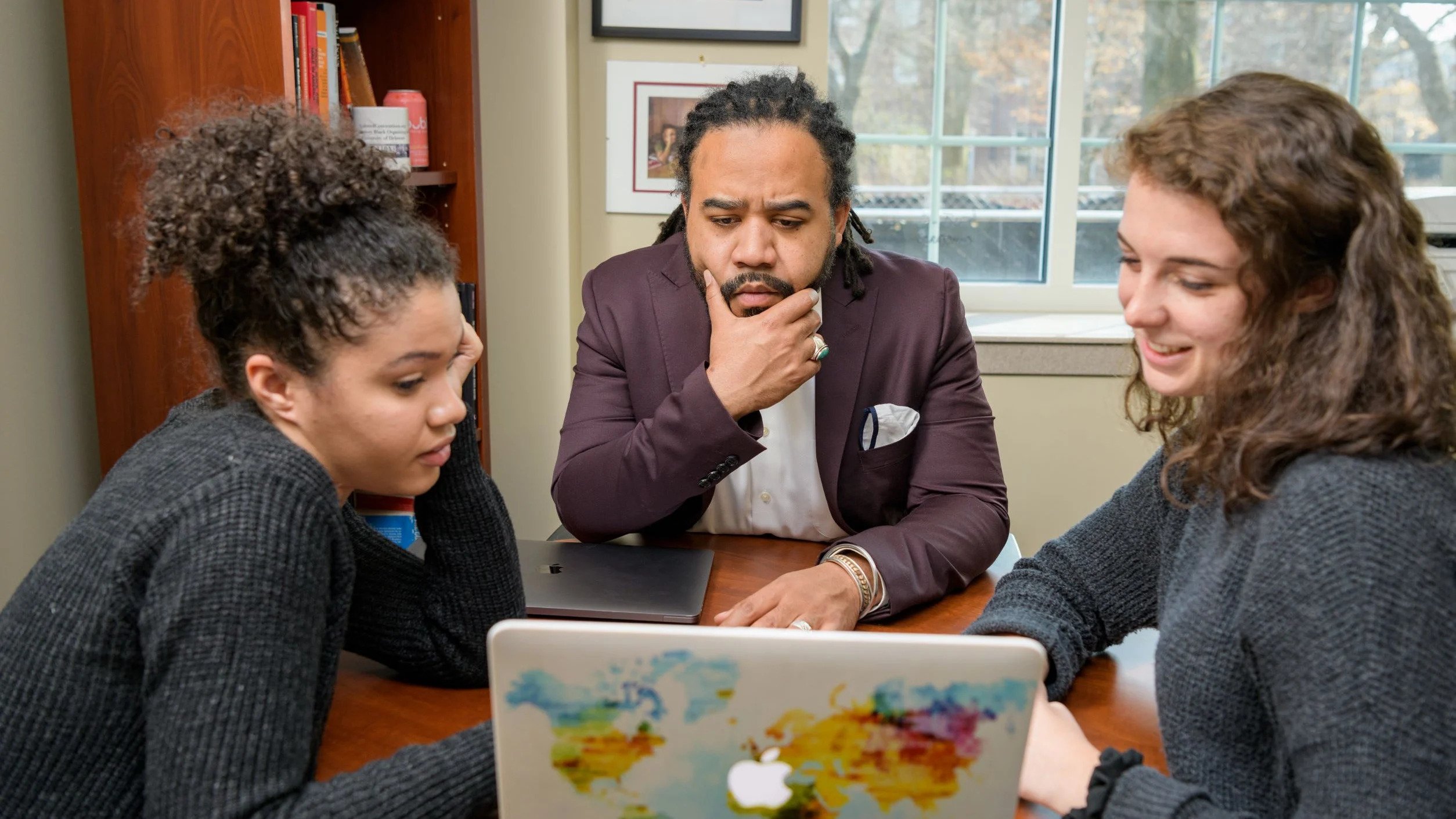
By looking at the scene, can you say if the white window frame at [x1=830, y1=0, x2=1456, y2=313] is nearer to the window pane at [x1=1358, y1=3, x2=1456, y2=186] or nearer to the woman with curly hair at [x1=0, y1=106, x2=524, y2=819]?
the window pane at [x1=1358, y1=3, x2=1456, y2=186]

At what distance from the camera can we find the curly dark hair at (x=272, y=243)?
89 cm

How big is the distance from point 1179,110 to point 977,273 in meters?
2.41

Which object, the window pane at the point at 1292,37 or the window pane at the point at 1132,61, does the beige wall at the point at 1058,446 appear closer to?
the window pane at the point at 1132,61

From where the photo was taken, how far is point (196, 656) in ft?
2.60

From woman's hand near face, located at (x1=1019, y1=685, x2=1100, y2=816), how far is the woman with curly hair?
0.42m

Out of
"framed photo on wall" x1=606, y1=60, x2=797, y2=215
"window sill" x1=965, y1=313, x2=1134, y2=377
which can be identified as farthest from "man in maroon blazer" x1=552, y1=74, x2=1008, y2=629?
"window sill" x1=965, y1=313, x2=1134, y2=377

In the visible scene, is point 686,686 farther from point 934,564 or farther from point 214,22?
point 214,22

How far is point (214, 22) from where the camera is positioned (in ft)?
4.66

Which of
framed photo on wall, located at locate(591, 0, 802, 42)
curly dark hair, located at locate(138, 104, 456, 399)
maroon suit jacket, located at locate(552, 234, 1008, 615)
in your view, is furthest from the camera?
framed photo on wall, located at locate(591, 0, 802, 42)

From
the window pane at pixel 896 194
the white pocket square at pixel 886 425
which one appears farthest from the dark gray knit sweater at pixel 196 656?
the window pane at pixel 896 194

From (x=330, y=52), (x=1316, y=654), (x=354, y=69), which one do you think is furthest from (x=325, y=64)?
(x=1316, y=654)

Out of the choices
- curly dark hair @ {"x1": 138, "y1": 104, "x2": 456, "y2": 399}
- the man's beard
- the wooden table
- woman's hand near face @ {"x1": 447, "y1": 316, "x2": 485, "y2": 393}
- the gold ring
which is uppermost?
curly dark hair @ {"x1": 138, "y1": 104, "x2": 456, "y2": 399}

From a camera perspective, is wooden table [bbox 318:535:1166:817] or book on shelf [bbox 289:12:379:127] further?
book on shelf [bbox 289:12:379:127]

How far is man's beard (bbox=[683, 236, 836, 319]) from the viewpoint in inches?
65.3
